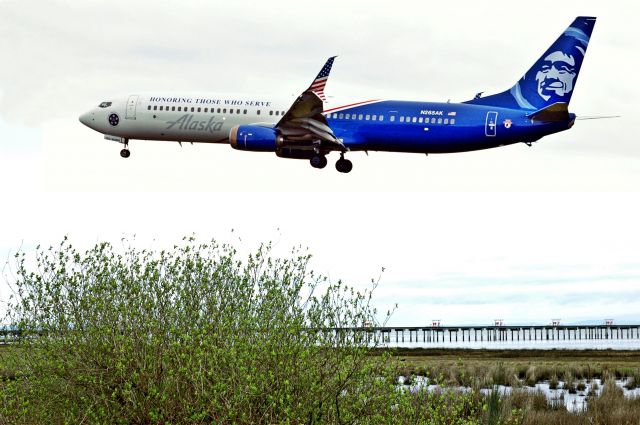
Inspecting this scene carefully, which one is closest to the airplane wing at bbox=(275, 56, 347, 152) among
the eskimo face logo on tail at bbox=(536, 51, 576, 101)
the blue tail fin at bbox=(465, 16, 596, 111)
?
the blue tail fin at bbox=(465, 16, 596, 111)

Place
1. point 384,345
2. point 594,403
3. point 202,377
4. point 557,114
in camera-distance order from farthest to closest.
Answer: point 557,114
point 594,403
point 384,345
point 202,377

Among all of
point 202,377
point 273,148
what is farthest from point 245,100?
point 202,377

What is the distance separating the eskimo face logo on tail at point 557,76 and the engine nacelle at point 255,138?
13.6 metres

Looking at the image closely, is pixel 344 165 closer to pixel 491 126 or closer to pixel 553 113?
pixel 491 126

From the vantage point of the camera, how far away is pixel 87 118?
5738cm

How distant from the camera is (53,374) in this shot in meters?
19.1

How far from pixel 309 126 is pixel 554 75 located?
12755mm

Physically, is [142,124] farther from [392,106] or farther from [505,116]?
[505,116]

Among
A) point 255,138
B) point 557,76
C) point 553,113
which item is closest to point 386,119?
point 255,138

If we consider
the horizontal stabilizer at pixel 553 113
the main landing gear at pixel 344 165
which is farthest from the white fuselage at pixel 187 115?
the horizontal stabilizer at pixel 553 113

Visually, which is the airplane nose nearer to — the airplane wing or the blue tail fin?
the airplane wing

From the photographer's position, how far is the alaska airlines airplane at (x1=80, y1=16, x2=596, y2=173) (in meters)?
48.5

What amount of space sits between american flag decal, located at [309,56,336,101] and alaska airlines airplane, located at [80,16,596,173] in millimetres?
47

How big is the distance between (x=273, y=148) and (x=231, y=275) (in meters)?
29.8
